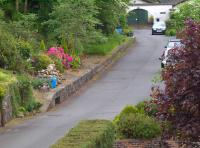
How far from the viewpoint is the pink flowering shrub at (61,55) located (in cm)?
3422

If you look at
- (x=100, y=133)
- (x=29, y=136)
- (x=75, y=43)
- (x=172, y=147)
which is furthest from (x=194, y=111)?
(x=75, y=43)

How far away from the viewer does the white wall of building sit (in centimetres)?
8450

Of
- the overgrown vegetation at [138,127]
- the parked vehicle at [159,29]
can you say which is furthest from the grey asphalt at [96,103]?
the parked vehicle at [159,29]

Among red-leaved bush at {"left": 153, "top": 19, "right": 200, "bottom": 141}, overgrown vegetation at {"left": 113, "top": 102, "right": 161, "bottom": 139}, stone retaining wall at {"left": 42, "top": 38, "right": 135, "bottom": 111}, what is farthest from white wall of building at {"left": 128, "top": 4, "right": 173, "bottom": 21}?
red-leaved bush at {"left": 153, "top": 19, "right": 200, "bottom": 141}

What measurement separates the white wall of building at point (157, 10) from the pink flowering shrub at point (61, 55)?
158ft

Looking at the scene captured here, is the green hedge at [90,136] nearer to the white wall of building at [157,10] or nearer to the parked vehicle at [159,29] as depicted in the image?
the parked vehicle at [159,29]

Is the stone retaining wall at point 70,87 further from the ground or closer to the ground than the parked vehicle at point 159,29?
further from the ground

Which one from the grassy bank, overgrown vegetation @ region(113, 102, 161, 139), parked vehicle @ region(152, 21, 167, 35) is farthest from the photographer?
parked vehicle @ region(152, 21, 167, 35)

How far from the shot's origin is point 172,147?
51.9 feet

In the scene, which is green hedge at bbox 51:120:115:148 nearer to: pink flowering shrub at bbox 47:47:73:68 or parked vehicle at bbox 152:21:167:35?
pink flowering shrub at bbox 47:47:73:68

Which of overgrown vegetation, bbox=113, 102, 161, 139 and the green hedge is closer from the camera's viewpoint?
the green hedge

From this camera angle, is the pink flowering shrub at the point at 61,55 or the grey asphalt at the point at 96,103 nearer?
the grey asphalt at the point at 96,103

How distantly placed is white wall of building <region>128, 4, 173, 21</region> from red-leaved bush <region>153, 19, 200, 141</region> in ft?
235

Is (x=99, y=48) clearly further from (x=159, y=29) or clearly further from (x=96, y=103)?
(x=159, y=29)
